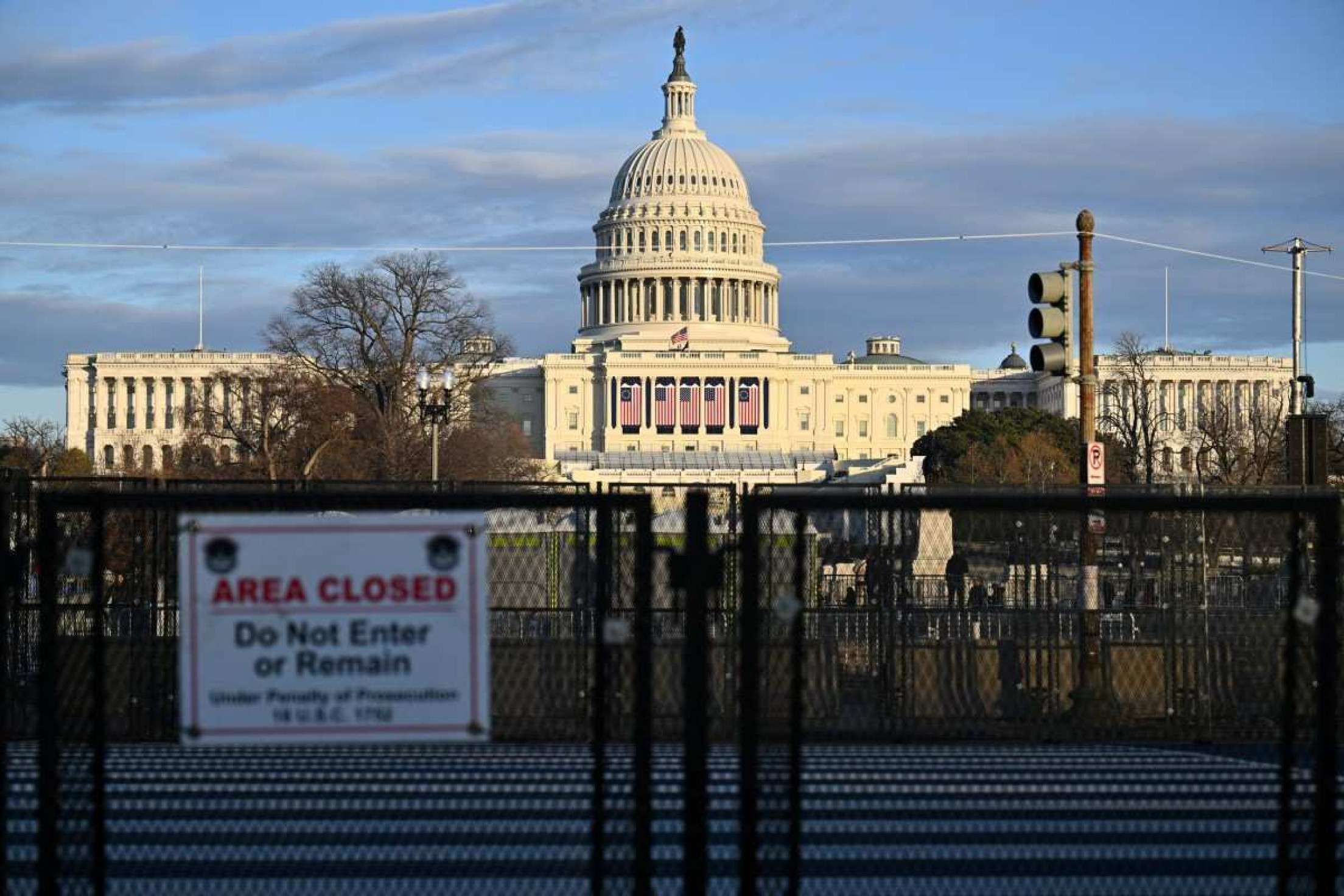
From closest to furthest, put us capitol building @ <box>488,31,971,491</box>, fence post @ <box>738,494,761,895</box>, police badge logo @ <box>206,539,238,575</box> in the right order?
fence post @ <box>738,494,761,895</box>, police badge logo @ <box>206,539,238,575</box>, us capitol building @ <box>488,31,971,491</box>

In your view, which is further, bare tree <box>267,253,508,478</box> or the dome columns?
the dome columns

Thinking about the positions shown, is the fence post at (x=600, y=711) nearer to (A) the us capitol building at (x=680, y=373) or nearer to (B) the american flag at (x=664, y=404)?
(A) the us capitol building at (x=680, y=373)

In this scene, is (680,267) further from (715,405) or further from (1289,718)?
(1289,718)

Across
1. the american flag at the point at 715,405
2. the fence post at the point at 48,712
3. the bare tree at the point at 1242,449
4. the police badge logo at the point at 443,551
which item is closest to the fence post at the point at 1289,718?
the police badge logo at the point at 443,551

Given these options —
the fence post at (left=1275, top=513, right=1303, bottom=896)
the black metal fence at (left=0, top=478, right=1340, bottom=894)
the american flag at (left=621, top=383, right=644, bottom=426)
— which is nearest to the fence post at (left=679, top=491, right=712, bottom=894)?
the black metal fence at (left=0, top=478, right=1340, bottom=894)

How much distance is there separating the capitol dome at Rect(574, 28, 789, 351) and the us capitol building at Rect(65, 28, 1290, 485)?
0.14 metres

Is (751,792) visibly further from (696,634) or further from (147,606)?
(147,606)

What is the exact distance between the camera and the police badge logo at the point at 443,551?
8.06 meters

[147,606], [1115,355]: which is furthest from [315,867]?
[1115,355]

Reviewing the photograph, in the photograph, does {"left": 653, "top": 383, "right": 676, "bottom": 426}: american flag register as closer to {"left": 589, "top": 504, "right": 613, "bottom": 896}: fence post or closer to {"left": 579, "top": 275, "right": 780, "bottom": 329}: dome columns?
{"left": 579, "top": 275, "right": 780, "bottom": 329}: dome columns

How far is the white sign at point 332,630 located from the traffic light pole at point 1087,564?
11.3 ft

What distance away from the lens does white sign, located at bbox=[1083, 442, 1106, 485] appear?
76.1 ft

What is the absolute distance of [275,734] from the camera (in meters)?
7.99

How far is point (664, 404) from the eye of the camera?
15950cm
